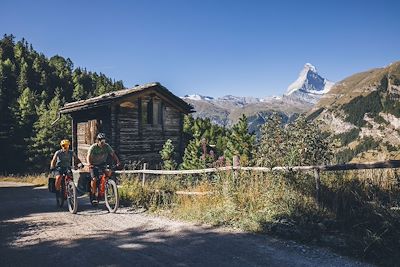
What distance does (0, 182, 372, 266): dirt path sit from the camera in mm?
5750

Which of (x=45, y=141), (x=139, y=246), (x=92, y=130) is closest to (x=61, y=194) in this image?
(x=139, y=246)

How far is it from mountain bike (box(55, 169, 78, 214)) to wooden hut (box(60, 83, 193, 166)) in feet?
39.4

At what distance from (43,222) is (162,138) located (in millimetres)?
17195

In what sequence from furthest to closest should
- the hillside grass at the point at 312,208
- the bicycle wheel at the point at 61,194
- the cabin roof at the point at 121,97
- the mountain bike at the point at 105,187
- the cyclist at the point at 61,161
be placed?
the cabin roof at the point at 121,97, the bicycle wheel at the point at 61,194, the cyclist at the point at 61,161, the mountain bike at the point at 105,187, the hillside grass at the point at 312,208

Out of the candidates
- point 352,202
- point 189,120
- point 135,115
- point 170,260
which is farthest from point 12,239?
point 189,120

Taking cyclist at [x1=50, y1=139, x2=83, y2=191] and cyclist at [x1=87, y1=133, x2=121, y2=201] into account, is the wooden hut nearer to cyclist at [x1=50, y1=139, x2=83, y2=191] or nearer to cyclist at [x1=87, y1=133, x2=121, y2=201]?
cyclist at [x1=50, y1=139, x2=83, y2=191]

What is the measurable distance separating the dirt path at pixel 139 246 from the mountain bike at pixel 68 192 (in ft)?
3.22

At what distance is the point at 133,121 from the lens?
80.5 ft

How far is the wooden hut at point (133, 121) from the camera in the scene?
77.6 ft

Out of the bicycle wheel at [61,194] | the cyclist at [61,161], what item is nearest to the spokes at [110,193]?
the cyclist at [61,161]

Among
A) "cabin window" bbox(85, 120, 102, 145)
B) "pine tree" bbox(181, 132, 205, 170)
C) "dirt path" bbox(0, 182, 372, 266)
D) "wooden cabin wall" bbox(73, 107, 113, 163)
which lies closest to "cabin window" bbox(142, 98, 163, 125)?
"wooden cabin wall" bbox(73, 107, 113, 163)

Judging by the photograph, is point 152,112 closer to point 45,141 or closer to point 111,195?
point 111,195

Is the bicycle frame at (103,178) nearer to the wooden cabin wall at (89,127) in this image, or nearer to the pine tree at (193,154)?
the wooden cabin wall at (89,127)

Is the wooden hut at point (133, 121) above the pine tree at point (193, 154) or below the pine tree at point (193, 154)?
above
